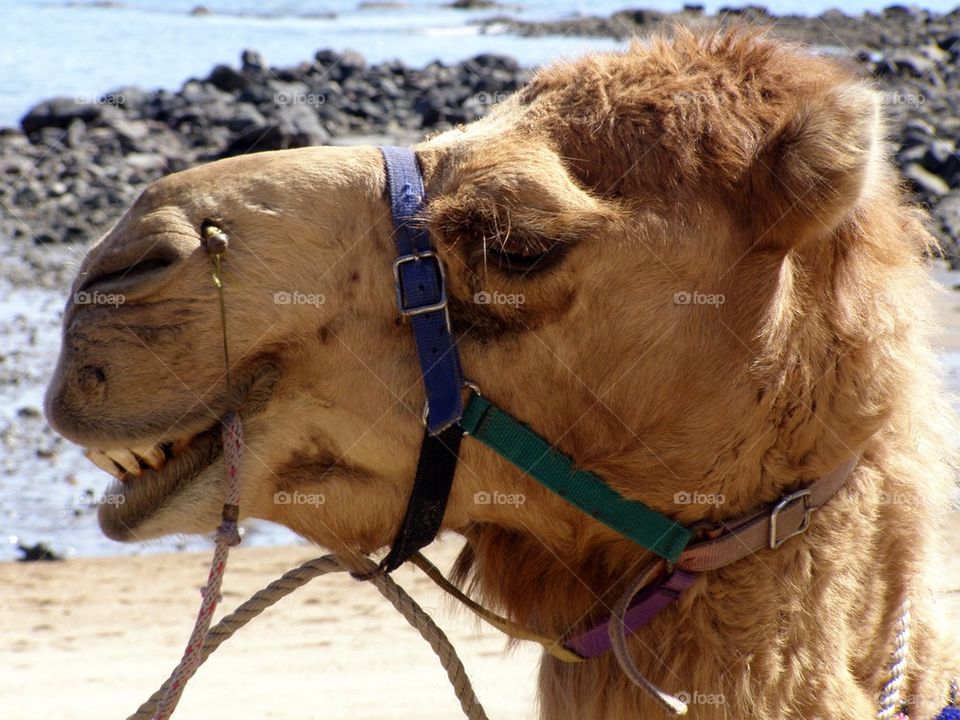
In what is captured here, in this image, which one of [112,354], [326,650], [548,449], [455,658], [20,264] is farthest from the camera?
[20,264]

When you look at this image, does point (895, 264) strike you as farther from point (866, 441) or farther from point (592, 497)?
point (592, 497)

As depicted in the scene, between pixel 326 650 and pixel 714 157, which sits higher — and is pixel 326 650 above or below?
below

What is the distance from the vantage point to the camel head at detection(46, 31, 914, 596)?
2.31 m

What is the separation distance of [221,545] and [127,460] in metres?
0.25

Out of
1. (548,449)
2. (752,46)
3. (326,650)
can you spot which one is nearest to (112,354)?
(548,449)

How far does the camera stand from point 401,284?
2.39 meters

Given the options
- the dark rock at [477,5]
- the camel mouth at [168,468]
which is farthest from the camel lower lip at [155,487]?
the dark rock at [477,5]

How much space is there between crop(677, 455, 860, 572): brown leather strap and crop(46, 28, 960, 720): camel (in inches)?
1.1

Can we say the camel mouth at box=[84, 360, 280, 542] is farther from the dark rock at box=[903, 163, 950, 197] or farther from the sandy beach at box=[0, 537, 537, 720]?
the dark rock at box=[903, 163, 950, 197]

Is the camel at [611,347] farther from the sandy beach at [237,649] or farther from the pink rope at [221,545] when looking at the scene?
the sandy beach at [237,649]

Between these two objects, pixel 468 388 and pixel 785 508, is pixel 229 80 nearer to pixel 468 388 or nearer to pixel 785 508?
pixel 468 388

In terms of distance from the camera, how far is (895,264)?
8.25 ft

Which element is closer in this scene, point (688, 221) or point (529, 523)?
point (688, 221)

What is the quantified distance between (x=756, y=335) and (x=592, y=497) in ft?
1.56
